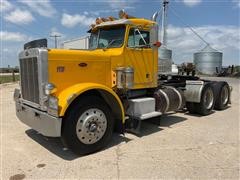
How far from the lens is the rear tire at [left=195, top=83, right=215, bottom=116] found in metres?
7.93

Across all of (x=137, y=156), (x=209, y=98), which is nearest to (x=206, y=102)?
(x=209, y=98)

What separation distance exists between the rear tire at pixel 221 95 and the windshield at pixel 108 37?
4.68m

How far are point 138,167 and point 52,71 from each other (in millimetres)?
2275

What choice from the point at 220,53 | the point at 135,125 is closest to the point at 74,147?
the point at 135,125

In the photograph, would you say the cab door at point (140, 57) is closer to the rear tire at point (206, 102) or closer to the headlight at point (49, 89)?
the headlight at point (49, 89)

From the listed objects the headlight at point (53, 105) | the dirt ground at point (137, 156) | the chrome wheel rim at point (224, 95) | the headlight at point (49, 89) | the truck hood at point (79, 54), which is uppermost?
the truck hood at point (79, 54)

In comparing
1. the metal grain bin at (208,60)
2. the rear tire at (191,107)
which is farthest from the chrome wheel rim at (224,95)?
the metal grain bin at (208,60)

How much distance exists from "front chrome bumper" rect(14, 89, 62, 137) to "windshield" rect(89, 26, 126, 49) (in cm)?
227

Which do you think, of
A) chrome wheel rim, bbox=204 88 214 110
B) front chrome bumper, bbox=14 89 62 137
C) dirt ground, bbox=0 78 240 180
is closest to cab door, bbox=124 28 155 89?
dirt ground, bbox=0 78 240 180

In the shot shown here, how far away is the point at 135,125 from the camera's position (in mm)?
6004

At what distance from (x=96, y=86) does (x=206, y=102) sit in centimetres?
498

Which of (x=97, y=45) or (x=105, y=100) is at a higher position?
(x=97, y=45)

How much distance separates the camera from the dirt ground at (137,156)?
3.88 metres

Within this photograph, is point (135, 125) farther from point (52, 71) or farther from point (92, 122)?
point (52, 71)
